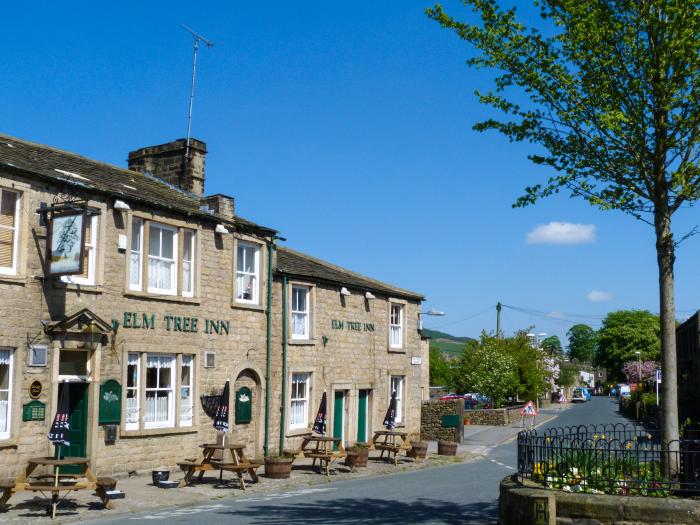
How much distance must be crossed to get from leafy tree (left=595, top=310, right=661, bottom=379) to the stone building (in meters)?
80.2

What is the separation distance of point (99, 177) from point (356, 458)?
9.79 meters

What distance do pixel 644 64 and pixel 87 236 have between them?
1185 centimetres

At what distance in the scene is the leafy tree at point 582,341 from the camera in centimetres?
15212

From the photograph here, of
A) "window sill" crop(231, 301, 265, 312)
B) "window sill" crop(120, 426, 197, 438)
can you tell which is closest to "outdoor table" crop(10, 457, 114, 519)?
"window sill" crop(120, 426, 197, 438)

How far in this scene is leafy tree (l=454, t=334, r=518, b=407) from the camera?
50.0 metres

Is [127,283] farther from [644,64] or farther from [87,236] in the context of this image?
[644,64]

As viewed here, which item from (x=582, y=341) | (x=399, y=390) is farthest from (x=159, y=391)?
(x=582, y=341)

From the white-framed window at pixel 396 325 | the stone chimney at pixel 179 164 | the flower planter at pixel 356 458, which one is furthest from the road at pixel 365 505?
the stone chimney at pixel 179 164

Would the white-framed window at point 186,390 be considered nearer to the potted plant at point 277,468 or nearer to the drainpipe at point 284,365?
the potted plant at point 277,468

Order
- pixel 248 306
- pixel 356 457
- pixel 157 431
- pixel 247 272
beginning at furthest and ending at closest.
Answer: pixel 247 272 < pixel 248 306 < pixel 356 457 < pixel 157 431

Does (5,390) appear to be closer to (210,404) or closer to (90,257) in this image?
(90,257)

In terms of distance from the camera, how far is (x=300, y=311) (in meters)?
24.7

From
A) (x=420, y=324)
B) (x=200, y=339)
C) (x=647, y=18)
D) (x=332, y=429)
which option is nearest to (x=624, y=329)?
(x=420, y=324)

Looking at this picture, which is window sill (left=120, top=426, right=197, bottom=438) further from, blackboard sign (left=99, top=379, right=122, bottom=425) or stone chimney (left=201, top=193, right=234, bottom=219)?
stone chimney (left=201, top=193, right=234, bottom=219)
